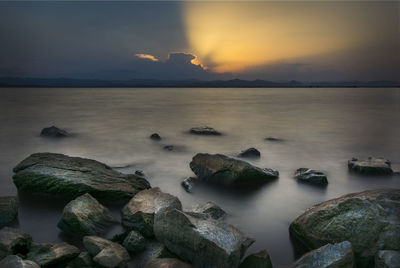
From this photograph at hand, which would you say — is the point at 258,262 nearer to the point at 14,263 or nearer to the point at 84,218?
the point at 84,218

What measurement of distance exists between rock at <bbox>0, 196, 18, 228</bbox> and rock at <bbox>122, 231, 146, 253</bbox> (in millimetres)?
2535

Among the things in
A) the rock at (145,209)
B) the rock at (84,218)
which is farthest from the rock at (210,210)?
the rock at (84,218)

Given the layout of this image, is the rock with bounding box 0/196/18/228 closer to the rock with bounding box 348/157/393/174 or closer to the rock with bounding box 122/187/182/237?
the rock with bounding box 122/187/182/237

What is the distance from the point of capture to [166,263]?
3.64 metres

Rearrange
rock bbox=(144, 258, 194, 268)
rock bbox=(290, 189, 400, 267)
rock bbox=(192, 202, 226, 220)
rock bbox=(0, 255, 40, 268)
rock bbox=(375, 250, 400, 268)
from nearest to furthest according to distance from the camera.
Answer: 1. rock bbox=(0, 255, 40, 268)
2. rock bbox=(375, 250, 400, 268)
3. rock bbox=(144, 258, 194, 268)
4. rock bbox=(290, 189, 400, 267)
5. rock bbox=(192, 202, 226, 220)

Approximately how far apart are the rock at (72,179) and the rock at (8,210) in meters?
0.86

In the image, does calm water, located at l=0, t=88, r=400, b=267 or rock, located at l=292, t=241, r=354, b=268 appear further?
calm water, located at l=0, t=88, r=400, b=267

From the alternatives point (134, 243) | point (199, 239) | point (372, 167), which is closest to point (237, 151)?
point (372, 167)

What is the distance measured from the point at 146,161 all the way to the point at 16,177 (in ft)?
13.5

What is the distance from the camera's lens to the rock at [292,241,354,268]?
3432 millimetres

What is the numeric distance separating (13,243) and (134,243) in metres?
1.67

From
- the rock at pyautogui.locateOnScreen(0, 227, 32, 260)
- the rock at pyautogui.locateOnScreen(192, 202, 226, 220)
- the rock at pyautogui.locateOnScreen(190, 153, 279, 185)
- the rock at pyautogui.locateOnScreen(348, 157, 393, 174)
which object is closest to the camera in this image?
the rock at pyautogui.locateOnScreen(0, 227, 32, 260)

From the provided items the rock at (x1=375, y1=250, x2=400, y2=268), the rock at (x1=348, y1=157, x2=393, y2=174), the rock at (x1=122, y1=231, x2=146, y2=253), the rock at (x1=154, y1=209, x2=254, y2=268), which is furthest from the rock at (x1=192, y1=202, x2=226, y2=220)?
the rock at (x1=348, y1=157, x2=393, y2=174)

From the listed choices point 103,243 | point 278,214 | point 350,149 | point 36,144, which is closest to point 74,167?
point 103,243
